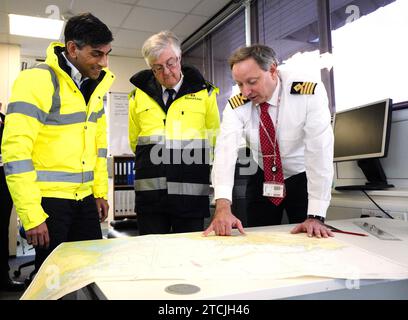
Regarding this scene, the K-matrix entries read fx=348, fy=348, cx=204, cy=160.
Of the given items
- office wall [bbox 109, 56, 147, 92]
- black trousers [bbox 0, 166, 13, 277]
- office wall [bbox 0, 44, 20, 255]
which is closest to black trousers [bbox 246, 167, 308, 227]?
black trousers [bbox 0, 166, 13, 277]

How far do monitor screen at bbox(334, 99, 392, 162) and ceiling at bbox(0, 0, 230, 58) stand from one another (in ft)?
6.97

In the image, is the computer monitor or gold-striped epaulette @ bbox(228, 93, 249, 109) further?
the computer monitor

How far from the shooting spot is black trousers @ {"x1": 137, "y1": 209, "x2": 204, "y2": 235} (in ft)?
4.98

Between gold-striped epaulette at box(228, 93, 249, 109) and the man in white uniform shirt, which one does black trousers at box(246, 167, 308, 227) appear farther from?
gold-striped epaulette at box(228, 93, 249, 109)

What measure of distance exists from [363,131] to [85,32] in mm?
1374

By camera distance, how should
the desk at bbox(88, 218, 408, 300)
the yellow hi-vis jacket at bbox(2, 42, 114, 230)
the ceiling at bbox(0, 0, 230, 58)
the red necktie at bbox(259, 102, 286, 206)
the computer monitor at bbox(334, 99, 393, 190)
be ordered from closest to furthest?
1. the desk at bbox(88, 218, 408, 300)
2. the yellow hi-vis jacket at bbox(2, 42, 114, 230)
3. the red necktie at bbox(259, 102, 286, 206)
4. the computer monitor at bbox(334, 99, 393, 190)
5. the ceiling at bbox(0, 0, 230, 58)

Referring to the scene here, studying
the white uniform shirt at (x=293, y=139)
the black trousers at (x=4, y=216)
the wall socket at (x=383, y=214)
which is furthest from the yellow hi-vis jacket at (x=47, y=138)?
the black trousers at (x=4, y=216)

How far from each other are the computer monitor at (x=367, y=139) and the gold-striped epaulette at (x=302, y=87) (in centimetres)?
53

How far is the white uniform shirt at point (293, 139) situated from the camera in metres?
1.25

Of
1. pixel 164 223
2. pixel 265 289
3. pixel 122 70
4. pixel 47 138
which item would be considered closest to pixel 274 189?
pixel 164 223

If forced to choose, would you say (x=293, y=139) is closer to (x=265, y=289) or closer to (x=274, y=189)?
(x=274, y=189)

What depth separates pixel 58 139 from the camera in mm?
1279
